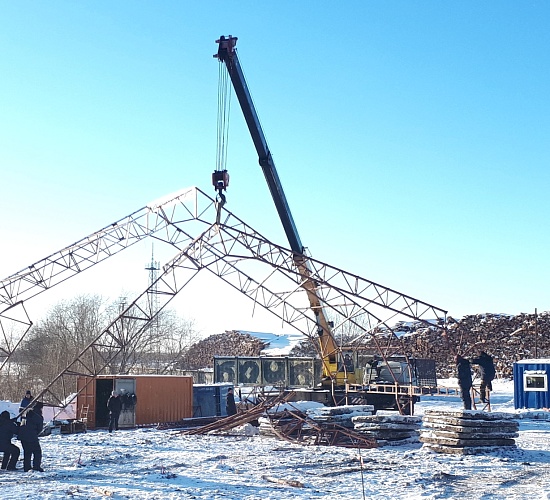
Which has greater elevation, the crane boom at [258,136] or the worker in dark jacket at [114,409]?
the crane boom at [258,136]

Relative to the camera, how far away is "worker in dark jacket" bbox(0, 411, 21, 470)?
15.1m

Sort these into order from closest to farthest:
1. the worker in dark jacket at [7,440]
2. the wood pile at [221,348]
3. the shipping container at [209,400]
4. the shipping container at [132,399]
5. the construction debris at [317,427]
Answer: the worker in dark jacket at [7,440], the construction debris at [317,427], the shipping container at [132,399], the shipping container at [209,400], the wood pile at [221,348]

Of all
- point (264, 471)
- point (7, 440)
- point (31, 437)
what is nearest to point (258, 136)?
point (264, 471)

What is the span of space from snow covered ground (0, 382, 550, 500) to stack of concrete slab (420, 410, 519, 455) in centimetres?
38

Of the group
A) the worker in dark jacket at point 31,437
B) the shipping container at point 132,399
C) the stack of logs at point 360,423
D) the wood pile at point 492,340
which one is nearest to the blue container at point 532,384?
the stack of logs at point 360,423

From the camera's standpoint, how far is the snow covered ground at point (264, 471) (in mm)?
12789

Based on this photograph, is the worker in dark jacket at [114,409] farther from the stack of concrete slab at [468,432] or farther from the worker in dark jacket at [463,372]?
the worker in dark jacket at [463,372]

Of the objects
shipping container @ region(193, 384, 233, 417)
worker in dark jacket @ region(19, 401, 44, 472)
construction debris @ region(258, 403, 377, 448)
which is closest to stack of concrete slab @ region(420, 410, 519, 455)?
construction debris @ region(258, 403, 377, 448)

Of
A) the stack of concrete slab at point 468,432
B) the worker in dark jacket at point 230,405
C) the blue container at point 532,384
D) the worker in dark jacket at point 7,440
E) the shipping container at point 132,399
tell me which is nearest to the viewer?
the worker in dark jacket at point 7,440

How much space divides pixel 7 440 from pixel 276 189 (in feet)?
55.8

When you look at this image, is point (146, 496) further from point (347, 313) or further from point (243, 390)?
point (243, 390)

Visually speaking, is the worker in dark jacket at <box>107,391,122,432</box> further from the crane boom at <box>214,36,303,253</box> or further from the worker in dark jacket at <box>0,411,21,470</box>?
the crane boom at <box>214,36,303,253</box>

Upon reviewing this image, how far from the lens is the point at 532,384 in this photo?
97.7 ft

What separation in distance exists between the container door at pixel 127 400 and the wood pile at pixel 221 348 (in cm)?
2969
